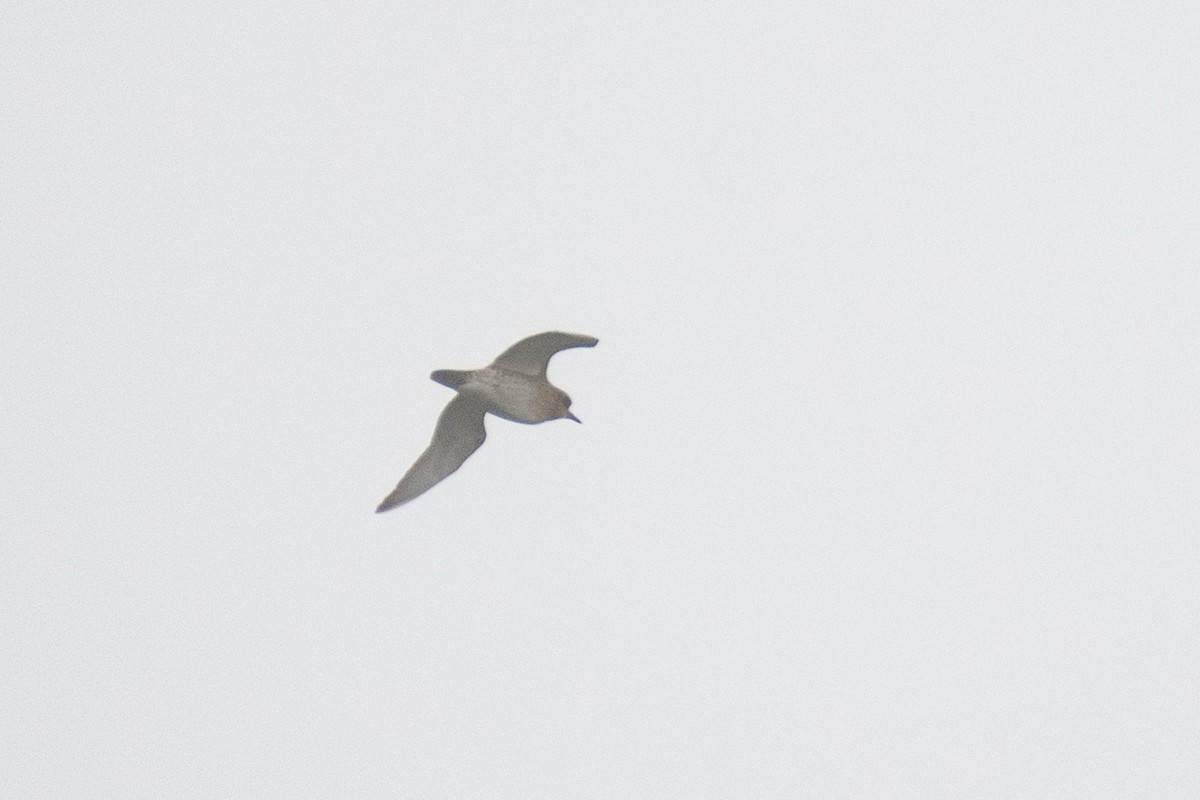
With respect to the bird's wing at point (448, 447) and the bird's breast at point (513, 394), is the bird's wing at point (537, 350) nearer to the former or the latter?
the bird's breast at point (513, 394)

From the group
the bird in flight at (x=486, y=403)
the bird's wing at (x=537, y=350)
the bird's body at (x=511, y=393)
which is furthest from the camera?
the bird's body at (x=511, y=393)

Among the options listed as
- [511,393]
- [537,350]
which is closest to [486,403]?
[511,393]

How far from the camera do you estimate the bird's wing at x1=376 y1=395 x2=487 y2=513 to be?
20.3 metres

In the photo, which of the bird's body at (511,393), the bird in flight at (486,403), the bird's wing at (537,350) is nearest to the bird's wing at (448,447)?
the bird in flight at (486,403)

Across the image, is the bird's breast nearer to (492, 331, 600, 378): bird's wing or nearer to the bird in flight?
the bird in flight

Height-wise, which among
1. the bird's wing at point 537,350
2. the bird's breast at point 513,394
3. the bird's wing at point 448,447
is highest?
the bird's wing at point 537,350

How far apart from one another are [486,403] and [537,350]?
0.96 meters

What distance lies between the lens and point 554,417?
20688 mm

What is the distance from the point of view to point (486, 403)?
788 inches

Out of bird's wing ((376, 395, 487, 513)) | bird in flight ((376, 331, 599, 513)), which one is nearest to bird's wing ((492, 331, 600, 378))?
bird in flight ((376, 331, 599, 513))

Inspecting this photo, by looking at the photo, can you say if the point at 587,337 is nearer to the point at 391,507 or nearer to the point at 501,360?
the point at 501,360

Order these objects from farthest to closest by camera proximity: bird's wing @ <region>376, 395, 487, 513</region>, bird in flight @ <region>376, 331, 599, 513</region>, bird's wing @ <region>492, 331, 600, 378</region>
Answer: bird's wing @ <region>376, 395, 487, 513</region>
bird in flight @ <region>376, 331, 599, 513</region>
bird's wing @ <region>492, 331, 600, 378</region>

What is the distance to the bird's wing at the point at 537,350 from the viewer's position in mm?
19094

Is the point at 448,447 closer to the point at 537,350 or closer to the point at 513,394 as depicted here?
the point at 513,394
